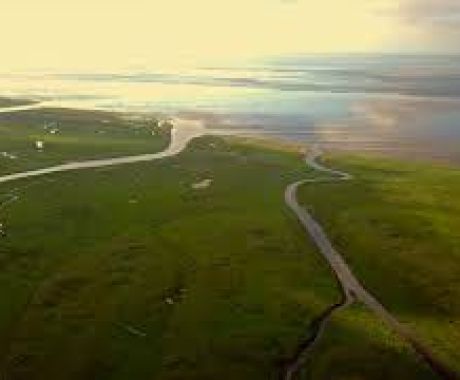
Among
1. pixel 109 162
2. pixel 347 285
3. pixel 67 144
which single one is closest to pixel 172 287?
pixel 347 285

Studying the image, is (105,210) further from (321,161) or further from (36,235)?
(321,161)

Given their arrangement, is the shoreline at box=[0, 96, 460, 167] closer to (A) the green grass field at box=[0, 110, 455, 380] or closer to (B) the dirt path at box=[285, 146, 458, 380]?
(A) the green grass field at box=[0, 110, 455, 380]

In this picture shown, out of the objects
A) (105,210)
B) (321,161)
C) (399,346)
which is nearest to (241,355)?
(399,346)

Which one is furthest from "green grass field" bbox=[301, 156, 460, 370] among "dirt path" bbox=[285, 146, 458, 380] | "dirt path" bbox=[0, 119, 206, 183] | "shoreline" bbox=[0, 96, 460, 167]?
"dirt path" bbox=[0, 119, 206, 183]

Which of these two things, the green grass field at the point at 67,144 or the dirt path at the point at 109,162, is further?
the green grass field at the point at 67,144

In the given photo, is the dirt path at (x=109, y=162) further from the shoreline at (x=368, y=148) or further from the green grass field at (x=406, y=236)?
the green grass field at (x=406, y=236)

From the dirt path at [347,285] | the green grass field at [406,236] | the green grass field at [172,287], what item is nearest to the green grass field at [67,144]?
the green grass field at [172,287]
